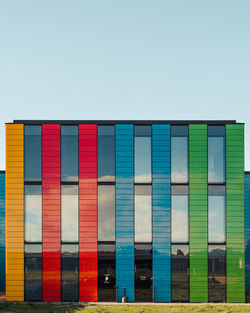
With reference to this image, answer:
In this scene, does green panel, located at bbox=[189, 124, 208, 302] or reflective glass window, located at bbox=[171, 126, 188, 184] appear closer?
green panel, located at bbox=[189, 124, 208, 302]

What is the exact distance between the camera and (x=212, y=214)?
2673 centimetres

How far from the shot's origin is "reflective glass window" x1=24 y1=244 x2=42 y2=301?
2623cm

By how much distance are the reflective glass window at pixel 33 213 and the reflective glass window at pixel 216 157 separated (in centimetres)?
1225

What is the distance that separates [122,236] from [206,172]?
744 centimetres

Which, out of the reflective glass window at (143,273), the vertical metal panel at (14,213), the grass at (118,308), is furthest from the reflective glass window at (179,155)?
the vertical metal panel at (14,213)

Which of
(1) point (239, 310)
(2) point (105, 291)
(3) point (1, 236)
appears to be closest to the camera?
(1) point (239, 310)

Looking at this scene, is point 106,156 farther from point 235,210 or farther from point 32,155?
point 235,210

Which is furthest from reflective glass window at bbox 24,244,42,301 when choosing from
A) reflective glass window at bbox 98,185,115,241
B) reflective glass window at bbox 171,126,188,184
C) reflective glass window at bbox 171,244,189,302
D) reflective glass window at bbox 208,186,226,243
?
reflective glass window at bbox 208,186,226,243

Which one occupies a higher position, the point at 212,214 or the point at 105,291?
the point at 212,214

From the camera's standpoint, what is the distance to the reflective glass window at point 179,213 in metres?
26.6

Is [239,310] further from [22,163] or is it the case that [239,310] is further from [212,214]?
[22,163]

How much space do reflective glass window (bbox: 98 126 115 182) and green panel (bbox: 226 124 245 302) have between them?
26.7ft

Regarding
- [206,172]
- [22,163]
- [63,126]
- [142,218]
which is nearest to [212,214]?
[206,172]

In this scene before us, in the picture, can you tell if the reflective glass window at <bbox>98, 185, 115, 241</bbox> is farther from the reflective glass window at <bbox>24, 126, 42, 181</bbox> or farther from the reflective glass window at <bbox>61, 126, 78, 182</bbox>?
the reflective glass window at <bbox>24, 126, 42, 181</bbox>
